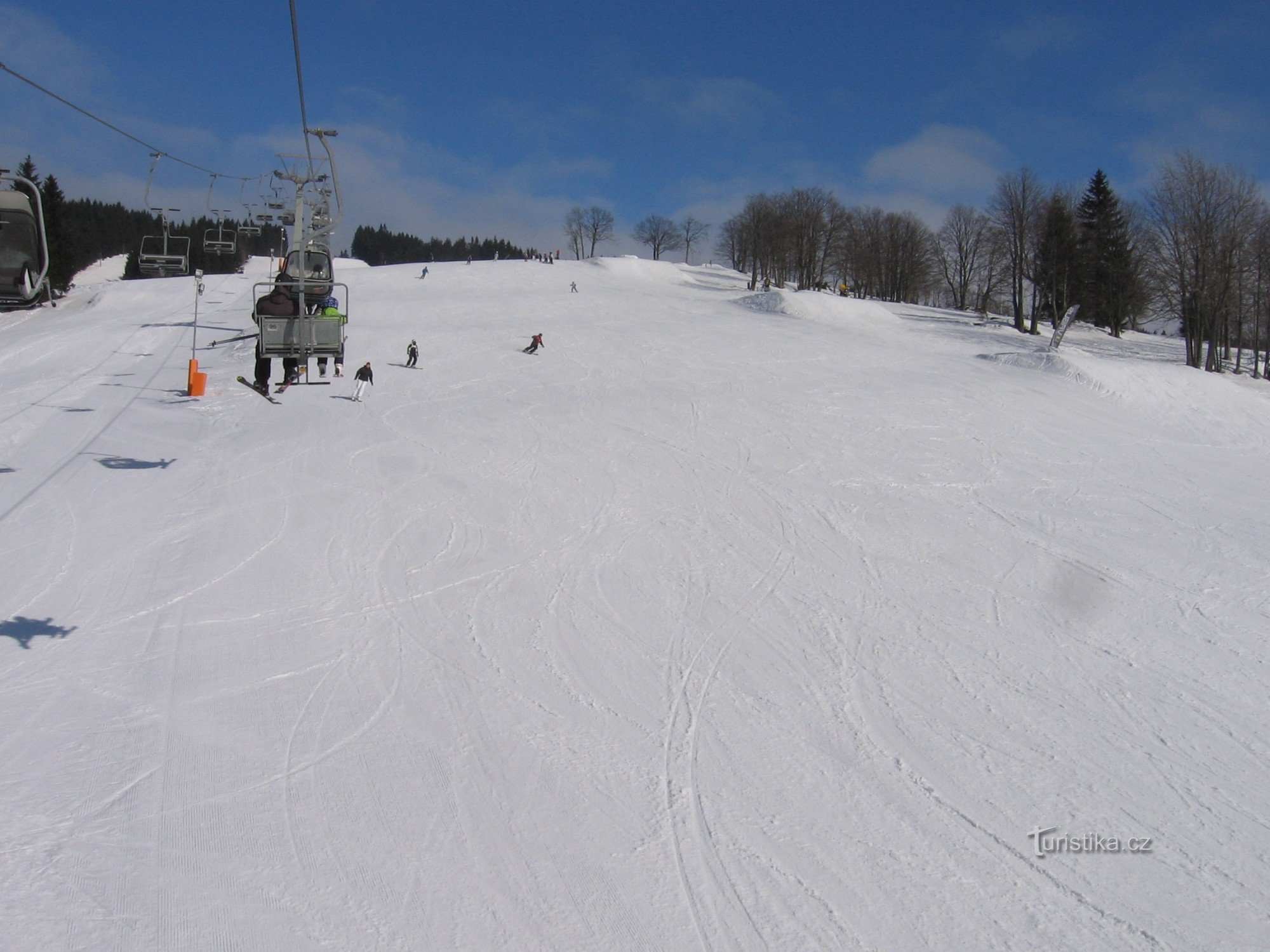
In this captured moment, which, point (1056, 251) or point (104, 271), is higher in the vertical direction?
point (1056, 251)

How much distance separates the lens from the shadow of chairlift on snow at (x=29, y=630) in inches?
369

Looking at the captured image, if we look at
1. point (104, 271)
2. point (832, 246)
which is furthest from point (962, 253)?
point (104, 271)

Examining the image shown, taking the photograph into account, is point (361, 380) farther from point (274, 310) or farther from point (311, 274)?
point (274, 310)

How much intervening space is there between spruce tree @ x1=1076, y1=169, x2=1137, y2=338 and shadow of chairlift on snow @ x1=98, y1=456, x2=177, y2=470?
54.0 m

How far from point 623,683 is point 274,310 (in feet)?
29.9

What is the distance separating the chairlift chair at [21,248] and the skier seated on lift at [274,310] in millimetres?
4636

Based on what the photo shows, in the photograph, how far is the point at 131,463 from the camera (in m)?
16.4

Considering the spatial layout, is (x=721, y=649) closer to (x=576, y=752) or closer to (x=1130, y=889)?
(x=576, y=752)

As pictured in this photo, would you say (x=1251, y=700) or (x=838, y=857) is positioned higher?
(x=1251, y=700)

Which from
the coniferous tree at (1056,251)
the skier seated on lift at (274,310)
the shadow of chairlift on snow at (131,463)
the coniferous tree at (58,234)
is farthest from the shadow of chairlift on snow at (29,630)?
the coniferous tree at (58,234)

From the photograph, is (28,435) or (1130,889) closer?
(1130,889)

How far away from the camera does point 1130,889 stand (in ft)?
20.1

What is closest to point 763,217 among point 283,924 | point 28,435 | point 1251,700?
point 28,435

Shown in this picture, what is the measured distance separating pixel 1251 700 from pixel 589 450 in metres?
12.6
